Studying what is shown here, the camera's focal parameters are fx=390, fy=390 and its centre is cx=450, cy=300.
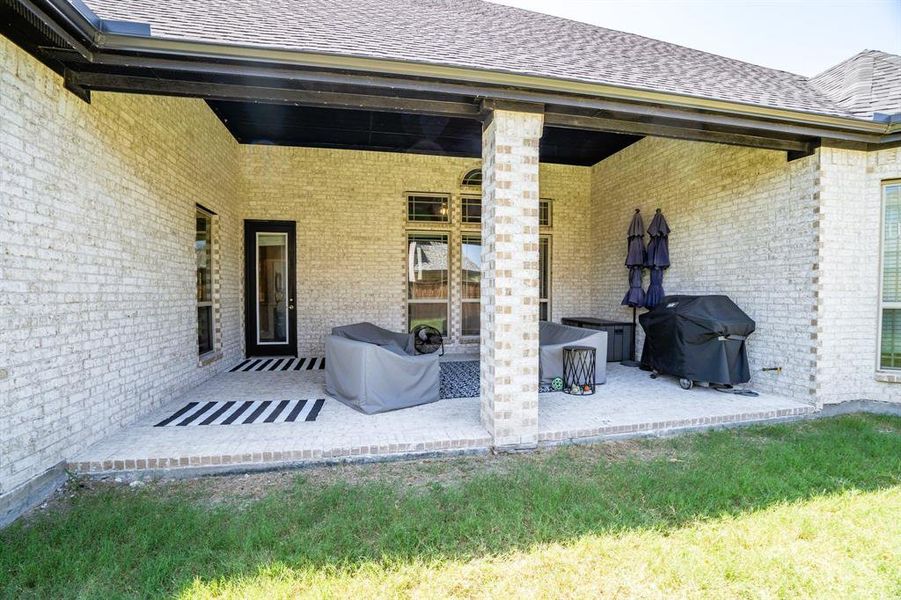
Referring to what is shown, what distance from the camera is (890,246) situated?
4492 mm

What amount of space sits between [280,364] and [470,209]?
15.2 feet

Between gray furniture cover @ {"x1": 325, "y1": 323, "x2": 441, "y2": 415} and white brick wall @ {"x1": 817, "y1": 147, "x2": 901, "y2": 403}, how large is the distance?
4417 millimetres

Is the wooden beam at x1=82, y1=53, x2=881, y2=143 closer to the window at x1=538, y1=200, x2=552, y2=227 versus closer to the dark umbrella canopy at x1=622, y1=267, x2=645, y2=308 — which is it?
the dark umbrella canopy at x1=622, y1=267, x2=645, y2=308

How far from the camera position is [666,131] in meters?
4.06

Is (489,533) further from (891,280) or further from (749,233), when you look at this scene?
(891,280)

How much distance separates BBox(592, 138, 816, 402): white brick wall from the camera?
14.7ft

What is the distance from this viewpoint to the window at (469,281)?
26.2ft

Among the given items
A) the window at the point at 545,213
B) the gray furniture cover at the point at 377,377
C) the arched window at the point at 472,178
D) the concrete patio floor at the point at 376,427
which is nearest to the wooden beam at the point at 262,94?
the gray furniture cover at the point at 377,377

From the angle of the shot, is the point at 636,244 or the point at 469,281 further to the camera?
the point at 469,281

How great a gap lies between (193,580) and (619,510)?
2401 millimetres

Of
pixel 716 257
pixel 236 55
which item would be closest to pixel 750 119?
pixel 716 257

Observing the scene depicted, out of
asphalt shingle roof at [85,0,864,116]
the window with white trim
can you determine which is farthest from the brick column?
the window with white trim

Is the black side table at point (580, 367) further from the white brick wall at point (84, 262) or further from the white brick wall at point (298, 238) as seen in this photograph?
the white brick wall at point (84, 262)

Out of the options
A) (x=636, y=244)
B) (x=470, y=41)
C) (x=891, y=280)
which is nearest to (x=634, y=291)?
(x=636, y=244)
